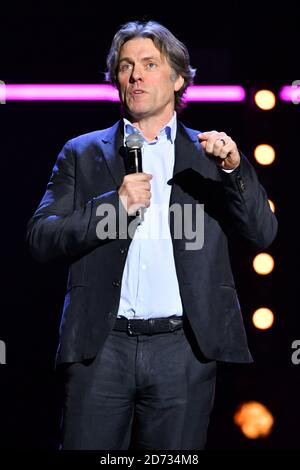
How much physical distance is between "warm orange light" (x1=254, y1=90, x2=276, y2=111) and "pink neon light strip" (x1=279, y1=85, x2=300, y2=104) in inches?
1.8

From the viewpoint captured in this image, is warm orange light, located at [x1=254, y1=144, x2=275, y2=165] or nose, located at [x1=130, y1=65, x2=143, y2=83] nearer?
nose, located at [x1=130, y1=65, x2=143, y2=83]

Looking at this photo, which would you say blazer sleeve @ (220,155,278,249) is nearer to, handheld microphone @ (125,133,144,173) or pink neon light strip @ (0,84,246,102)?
handheld microphone @ (125,133,144,173)

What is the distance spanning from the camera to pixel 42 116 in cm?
364

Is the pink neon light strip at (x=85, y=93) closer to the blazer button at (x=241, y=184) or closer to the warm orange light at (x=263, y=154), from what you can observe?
the warm orange light at (x=263, y=154)

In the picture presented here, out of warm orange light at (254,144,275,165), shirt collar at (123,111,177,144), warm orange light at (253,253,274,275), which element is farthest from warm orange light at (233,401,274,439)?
shirt collar at (123,111,177,144)

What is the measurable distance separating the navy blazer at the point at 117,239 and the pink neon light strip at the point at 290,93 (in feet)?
4.79

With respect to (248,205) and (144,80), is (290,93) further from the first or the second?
(248,205)

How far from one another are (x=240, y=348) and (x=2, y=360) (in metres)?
1.89

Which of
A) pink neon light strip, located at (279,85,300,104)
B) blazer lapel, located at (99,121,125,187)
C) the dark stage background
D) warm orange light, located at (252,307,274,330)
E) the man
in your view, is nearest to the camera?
the man

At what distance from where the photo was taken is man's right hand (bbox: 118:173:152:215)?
195 centimetres

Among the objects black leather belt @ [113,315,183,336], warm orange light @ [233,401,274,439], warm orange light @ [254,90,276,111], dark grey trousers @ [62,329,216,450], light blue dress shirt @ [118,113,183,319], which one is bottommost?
warm orange light @ [233,401,274,439]

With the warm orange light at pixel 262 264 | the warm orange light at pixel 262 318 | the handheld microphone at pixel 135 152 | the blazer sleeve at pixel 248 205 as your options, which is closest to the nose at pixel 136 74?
the handheld microphone at pixel 135 152
